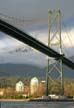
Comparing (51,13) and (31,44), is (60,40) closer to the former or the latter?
(51,13)

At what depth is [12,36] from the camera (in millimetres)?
42531

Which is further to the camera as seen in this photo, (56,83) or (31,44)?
(56,83)

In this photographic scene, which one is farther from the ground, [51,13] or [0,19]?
[51,13]

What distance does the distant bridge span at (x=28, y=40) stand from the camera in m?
40.2

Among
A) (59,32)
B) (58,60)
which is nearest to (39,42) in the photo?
(58,60)

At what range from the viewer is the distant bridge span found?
132ft

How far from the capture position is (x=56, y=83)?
65.1 m

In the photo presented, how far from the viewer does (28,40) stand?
45.5 metres

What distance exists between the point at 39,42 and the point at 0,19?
409 inches

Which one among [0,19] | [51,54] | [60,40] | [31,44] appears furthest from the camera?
[60,40]

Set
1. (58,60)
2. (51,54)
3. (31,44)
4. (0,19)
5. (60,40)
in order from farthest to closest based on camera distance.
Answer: (60,40) → (58,60) → (51,54) → (31,44) → (0,19)

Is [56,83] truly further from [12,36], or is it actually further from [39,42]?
[12,36]

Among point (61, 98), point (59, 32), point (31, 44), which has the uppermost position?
point (59, 32)

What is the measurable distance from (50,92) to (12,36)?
27.9 meters
